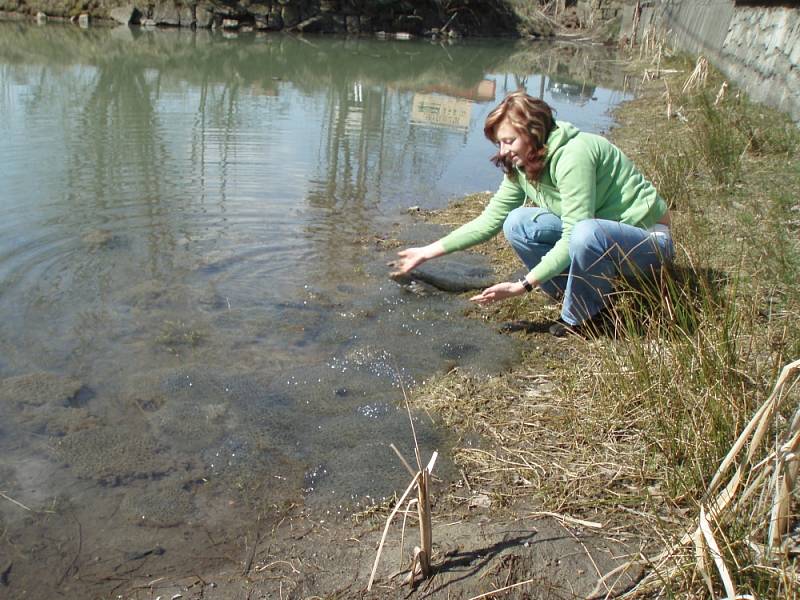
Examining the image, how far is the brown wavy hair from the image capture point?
3203 mm

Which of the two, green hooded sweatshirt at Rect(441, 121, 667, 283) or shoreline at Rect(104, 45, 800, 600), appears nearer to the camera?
shoreline at Rect(104, 45, 800, 600)

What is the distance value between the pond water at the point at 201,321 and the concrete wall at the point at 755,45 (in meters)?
3.19

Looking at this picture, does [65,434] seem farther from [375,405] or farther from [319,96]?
[319,96]

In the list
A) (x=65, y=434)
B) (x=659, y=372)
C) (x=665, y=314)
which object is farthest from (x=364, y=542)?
(x=665, y=314)

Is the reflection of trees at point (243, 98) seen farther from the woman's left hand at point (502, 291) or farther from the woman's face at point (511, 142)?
the woman's face at point (511, 142)

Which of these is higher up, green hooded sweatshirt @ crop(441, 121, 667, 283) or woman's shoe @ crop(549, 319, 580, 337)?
green hooded sweatshirt @ crop(441, 121, 667, 283)

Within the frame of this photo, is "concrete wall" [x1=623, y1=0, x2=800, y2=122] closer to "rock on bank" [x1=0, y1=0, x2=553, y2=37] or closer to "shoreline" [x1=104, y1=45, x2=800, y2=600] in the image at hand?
"shoreline" [x1=104, y1=45, x2=800, y2=600]

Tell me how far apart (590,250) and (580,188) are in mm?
276

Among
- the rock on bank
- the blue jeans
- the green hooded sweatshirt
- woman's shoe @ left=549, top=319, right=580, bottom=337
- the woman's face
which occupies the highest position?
the rock on bank

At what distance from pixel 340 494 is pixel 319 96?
10.6 meters

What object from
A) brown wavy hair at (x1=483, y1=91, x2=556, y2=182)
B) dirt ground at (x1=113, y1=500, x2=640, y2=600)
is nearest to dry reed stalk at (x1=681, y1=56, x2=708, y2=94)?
brown wavy hair at (x1=483, y1=91, x2=556, y2=182)

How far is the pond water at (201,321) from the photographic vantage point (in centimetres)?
271

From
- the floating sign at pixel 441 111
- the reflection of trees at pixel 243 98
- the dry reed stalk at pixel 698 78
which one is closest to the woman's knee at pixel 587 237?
the reflection of trees at pixel 243 98

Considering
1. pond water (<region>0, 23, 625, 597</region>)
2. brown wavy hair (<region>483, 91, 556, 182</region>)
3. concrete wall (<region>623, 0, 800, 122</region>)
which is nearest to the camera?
pond water (<region>0, 23, 625, 597</region>)
